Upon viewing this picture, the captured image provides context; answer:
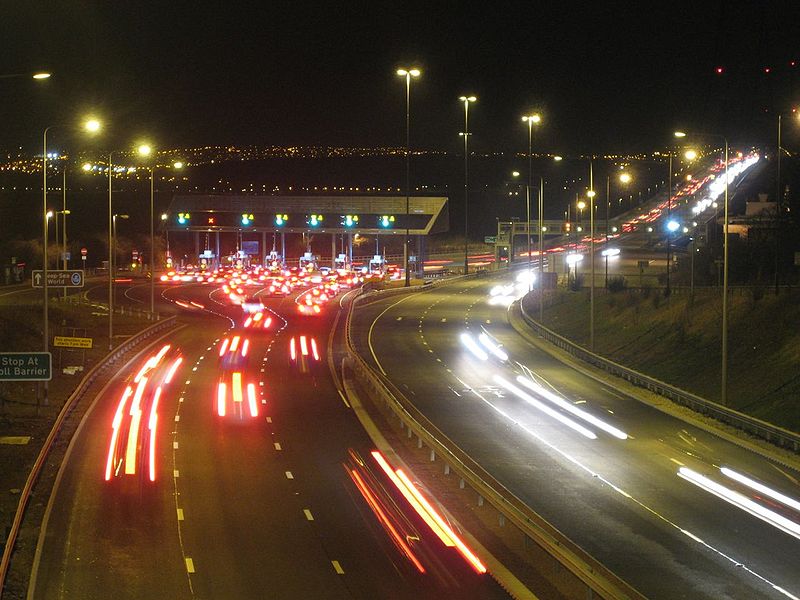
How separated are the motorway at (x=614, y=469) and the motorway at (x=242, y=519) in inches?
113

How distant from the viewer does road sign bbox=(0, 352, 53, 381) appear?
27859mm

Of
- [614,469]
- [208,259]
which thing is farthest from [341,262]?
[614,469]

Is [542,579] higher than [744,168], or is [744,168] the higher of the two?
[744,168]

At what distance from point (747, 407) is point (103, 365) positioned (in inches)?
951

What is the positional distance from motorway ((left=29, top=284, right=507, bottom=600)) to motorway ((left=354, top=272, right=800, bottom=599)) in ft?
9.38

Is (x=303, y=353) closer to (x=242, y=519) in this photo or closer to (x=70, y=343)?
(x=70, y=343)

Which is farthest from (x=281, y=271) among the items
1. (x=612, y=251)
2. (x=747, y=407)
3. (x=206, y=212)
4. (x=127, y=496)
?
(x=127, y=496)

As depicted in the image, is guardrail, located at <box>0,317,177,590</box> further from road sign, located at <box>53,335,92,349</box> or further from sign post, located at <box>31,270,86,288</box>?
sign post, located at <box>31,270,86,288</box>

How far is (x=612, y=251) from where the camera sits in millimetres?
100375

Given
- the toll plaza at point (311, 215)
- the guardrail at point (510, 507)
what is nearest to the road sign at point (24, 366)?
the guardrail at point (510, 507)

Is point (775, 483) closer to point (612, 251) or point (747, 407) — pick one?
point (747, 407)

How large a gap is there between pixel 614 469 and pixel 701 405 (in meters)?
9.18

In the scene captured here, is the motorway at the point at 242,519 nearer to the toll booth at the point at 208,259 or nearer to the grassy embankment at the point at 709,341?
the grassy embankment at the point at 709,341

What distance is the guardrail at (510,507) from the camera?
14.4m
